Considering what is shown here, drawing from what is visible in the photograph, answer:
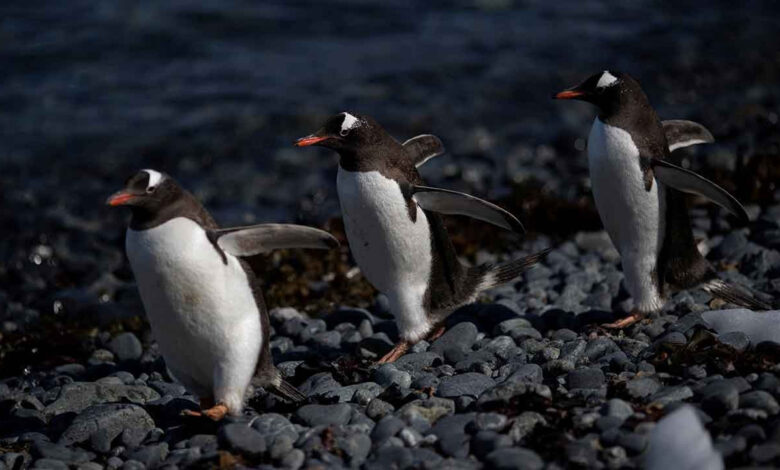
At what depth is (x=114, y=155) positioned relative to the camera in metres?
11.8

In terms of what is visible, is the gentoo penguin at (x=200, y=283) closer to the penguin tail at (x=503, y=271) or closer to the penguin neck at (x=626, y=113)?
→ the penguin tail at (x=503, y=271)

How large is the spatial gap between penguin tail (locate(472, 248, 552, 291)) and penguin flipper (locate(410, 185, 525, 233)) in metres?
0.53

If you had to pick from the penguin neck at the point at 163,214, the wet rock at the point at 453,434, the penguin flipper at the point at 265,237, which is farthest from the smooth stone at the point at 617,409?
the penguin neck at the point at 163,214

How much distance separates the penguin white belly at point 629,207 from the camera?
560cm

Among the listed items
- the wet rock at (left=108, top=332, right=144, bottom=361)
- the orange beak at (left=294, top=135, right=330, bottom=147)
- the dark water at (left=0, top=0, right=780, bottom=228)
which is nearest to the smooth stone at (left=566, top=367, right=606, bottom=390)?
the orange beak at (left=294, top=135, right=330, bottom=147)

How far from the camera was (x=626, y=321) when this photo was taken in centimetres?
572

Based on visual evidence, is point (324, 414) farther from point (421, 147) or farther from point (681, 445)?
point (421, 147)

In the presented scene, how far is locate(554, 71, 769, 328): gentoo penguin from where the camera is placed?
560cm

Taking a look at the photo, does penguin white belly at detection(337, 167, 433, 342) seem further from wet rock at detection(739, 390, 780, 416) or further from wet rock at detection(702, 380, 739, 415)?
wet rock at detection(739, 390, 780, 416)

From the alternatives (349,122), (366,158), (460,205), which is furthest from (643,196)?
(349,122)

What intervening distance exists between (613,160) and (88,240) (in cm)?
543

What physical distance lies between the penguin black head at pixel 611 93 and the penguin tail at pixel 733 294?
1.04 metres

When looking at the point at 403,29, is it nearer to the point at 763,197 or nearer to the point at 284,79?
the point at 284,79

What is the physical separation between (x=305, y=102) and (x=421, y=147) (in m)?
6.92
